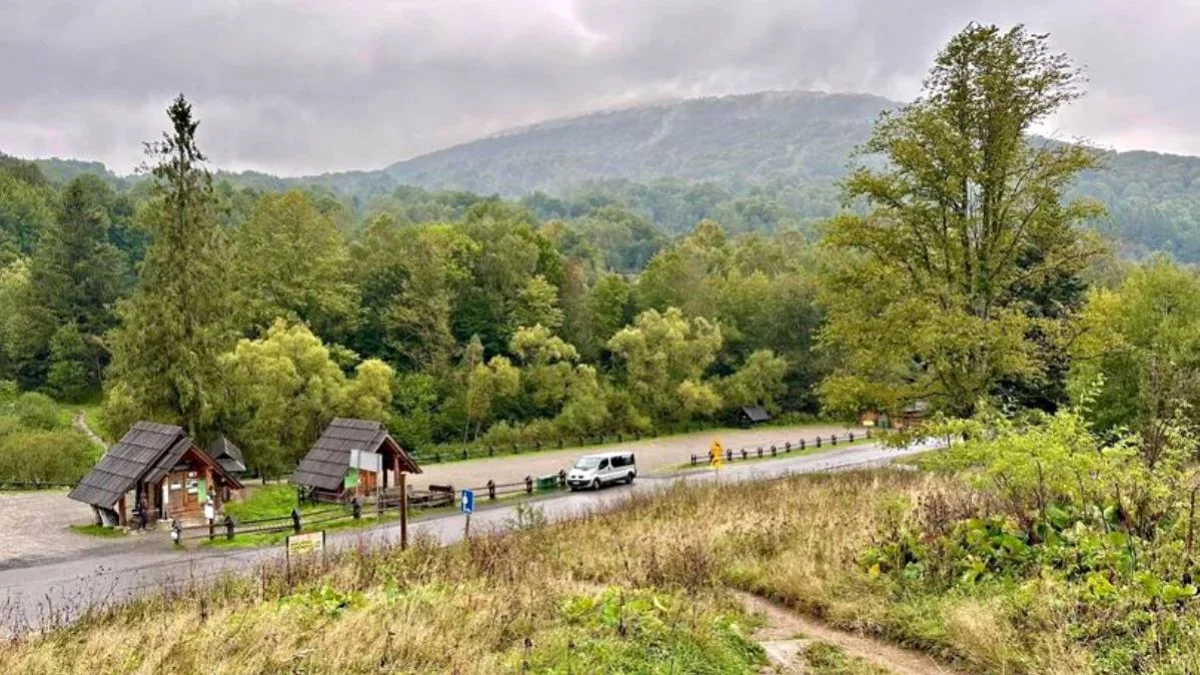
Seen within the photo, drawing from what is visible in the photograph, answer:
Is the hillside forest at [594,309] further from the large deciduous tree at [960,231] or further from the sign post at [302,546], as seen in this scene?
the sign post at [302,546]

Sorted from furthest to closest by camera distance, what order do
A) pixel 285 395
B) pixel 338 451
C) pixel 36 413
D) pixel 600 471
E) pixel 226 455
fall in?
1. pixel 36 413
2. pixel 285 395
3. pixel 226 455
4. pixel 600 471
5. pixel 338 451

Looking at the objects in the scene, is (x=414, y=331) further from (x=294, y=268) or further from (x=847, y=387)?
(x=847, y=387)

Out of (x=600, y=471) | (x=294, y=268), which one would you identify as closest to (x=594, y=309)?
(x=294, y=268)

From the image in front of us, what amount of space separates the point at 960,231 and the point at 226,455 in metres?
25.1

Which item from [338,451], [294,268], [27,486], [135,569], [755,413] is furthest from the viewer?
[755,413]

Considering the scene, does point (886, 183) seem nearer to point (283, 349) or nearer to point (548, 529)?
point (548, 529)

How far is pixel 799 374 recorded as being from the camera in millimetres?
57750

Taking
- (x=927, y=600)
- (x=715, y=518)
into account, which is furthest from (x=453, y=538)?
(x=927, y=600)

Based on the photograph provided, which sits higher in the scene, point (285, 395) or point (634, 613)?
point (285, 395)

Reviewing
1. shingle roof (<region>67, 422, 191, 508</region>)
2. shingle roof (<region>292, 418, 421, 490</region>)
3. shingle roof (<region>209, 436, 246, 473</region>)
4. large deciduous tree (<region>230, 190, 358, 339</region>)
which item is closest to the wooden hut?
shingle roof (<region>292, 418, 421, 490</region>)

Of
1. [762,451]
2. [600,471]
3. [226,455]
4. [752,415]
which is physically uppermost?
[226,455]

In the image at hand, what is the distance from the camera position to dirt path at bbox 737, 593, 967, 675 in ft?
22.0

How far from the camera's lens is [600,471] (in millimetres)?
28000

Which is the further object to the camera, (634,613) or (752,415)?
(752,415)
